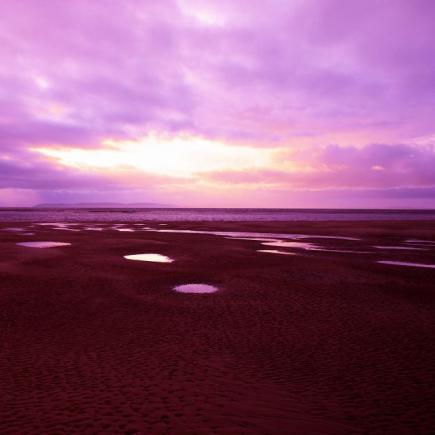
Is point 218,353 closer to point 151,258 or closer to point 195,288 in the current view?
point 195,288

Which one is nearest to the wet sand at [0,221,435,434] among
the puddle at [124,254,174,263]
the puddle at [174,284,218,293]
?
the puddle at [174,284,218,293]

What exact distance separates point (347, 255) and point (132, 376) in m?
22.9

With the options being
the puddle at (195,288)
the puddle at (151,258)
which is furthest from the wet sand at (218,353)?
the puddle at (151,258)

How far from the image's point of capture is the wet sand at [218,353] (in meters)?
6.68

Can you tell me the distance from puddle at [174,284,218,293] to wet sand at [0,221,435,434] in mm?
531

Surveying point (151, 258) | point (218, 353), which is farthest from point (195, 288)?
point (151, 258)

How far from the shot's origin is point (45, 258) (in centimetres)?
2547

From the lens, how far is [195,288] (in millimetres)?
17500

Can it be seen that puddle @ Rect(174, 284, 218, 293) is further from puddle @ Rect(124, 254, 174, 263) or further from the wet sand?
puddle @ Rect(124, 254, 174, 263)

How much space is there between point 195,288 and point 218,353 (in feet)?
25.3

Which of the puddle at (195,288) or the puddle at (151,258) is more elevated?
the puddle at (151,258)

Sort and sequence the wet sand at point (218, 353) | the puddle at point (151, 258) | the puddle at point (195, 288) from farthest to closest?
the puddle at point (151, 258)
the puddle at point (195, 288)
the wet sand at point (218, 353)

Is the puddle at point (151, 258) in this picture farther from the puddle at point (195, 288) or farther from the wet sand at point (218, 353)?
the puddle at point (195, 288)

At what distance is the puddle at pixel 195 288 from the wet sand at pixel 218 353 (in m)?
0.53
